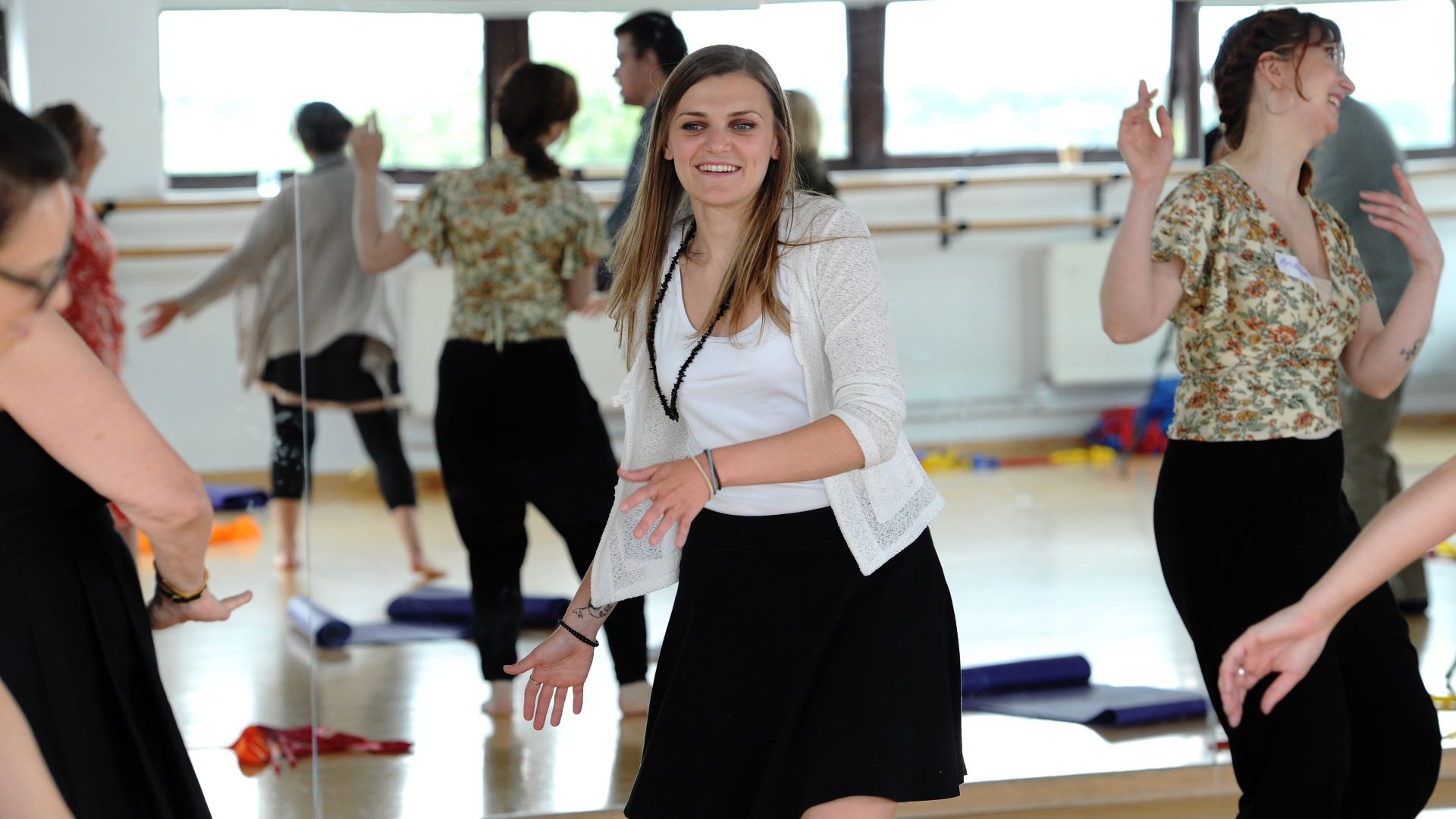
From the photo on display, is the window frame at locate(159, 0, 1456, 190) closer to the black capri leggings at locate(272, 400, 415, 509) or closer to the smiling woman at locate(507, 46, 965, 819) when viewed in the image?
the black capri leggings at locate(272, 400, 415, 509)

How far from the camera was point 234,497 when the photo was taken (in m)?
3.07

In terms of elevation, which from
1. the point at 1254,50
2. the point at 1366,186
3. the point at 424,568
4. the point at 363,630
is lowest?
the point at 363,630

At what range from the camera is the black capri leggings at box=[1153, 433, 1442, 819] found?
7.25 feet

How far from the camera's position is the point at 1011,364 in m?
3.54

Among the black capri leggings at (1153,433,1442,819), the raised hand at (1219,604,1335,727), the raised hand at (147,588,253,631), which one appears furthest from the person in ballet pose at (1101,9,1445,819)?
the raised hand at (147,588,253,631)

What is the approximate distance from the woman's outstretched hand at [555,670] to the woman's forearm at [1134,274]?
0.98 m

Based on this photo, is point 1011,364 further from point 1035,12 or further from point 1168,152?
point 1168,152

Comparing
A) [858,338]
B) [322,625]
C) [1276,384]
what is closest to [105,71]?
[322,625]

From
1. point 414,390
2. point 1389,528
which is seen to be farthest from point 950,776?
point 414,390

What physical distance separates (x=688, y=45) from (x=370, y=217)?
761mm

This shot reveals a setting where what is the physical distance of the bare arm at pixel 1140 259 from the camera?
7.55ft

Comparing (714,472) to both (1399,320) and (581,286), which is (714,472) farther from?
(581,286)

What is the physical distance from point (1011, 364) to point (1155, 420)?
386mm

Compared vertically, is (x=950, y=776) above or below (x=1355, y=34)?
below
